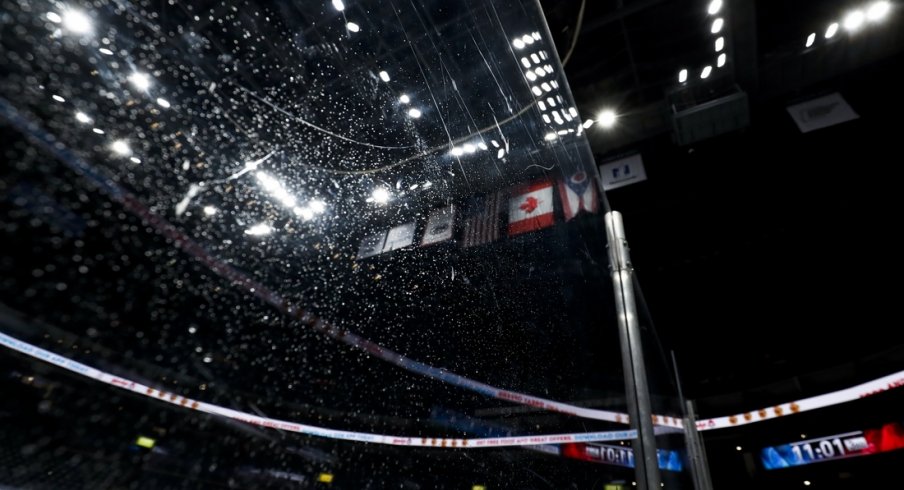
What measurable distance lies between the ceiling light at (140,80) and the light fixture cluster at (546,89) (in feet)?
2.82

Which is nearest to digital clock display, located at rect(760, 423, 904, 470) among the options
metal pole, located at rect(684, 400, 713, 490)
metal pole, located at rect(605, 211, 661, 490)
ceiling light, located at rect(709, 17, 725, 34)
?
metal pole, located at rect(684, 400, 713, 490)

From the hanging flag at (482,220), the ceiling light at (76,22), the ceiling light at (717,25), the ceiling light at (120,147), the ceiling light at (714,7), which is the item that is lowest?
the ceiling light at (120,147)

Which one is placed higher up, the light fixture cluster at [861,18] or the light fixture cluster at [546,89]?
the light fixture cluster at [861,18]

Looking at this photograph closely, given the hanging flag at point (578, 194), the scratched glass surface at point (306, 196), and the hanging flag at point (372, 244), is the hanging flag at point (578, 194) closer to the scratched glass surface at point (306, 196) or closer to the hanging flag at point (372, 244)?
the scratched glass surface at point (306, 196)

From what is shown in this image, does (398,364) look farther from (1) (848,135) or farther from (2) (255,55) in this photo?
(1) (848,135)

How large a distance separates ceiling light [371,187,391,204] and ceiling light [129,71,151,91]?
0.41m

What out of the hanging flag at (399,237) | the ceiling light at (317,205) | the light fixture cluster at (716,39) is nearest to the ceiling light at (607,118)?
the light fixture cluster at (716,39)

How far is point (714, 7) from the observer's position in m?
2.65

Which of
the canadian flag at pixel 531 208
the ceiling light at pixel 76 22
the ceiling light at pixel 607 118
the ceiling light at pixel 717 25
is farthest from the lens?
the ceiling light at pixel 607 118

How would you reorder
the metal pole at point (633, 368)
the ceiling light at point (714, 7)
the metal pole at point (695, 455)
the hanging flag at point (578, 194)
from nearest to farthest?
1. the metal pole at point (633, 368)
2. the hanging flag at point (578, 194)
3. the metal pole at point (695, 455)
4. the ceiling light at point (714, 7)

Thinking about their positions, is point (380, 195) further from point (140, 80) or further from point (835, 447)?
point (835, 447)

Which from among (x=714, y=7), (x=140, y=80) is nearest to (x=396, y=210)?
(x=140, y=80)

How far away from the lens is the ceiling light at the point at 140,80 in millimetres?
370

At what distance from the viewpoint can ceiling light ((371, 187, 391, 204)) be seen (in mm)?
765
